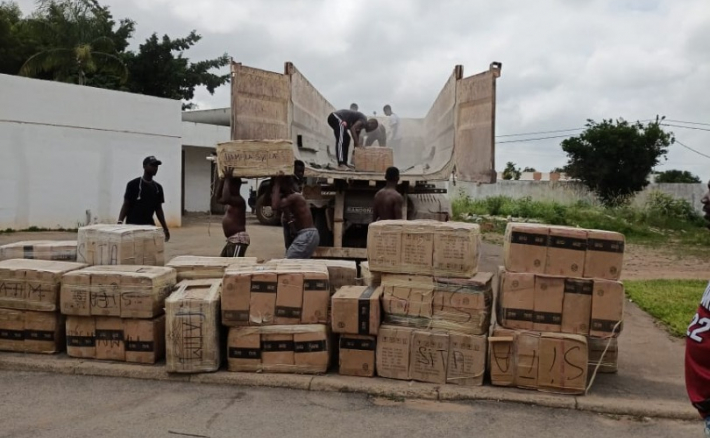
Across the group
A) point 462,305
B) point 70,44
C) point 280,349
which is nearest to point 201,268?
point 280,349

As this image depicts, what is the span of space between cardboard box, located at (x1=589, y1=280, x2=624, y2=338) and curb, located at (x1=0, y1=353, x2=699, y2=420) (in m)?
0.52

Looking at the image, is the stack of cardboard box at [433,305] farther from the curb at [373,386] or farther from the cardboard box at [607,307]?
the cardboard box at [607,307]

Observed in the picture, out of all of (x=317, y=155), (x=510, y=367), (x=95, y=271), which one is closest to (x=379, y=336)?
(x=510, y=367)

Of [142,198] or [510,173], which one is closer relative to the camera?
[142,198]

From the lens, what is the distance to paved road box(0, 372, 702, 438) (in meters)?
3.93

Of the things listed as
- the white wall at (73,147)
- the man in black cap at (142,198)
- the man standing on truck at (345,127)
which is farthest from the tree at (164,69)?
the man in black cap at (142,198)

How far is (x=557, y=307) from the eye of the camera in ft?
15.5

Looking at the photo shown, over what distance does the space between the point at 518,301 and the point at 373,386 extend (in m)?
1.30

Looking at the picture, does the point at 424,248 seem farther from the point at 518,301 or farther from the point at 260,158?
the point at 260,158

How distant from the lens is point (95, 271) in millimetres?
5160

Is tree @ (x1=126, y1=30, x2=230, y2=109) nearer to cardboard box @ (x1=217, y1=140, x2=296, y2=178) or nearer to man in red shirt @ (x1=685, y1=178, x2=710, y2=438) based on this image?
cardboard box @ (x1=217, y1=140, x2=296, y2=178)

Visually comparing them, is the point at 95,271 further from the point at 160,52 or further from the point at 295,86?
the point at 160,52

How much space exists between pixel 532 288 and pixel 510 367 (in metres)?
0.63

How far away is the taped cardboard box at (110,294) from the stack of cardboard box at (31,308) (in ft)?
0.58
